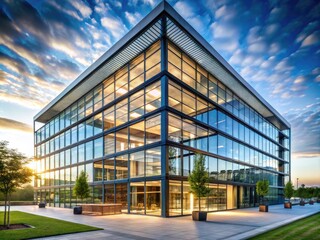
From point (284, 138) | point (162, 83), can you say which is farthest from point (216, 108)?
point (284, 138)

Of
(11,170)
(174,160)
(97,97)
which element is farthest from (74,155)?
(11,170)

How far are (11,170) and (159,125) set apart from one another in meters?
11.9

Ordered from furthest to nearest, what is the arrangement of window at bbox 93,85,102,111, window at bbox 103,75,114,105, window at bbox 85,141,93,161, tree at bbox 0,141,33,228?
window at bbox 85,141,93,161, window at bbox 93,85,102,111, window at bbox 103,75,114,105, tree at bbox 0,141,33,228

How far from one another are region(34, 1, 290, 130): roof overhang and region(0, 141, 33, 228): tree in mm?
13650

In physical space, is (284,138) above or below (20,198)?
above

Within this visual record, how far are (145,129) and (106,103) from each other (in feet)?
30.3

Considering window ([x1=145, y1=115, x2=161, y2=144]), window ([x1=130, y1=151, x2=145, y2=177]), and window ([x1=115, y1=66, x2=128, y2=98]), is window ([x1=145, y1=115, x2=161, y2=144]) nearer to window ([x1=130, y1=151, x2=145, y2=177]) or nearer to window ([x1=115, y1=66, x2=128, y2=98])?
window ([x1=130, y1=151, x2=145, y2=177])

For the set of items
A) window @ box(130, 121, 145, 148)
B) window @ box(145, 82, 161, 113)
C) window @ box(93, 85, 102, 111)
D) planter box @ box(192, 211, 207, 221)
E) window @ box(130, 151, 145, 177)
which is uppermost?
window @ box(93, 85, 102, 111)

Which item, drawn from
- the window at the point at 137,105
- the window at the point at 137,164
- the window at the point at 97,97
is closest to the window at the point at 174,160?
the window at the point at 137,164

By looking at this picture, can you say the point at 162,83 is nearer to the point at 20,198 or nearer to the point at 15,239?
the point at 15,239

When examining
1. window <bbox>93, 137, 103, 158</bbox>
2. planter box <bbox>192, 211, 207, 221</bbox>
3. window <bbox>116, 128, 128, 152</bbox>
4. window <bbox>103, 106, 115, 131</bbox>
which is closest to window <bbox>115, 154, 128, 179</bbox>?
window <bbox>116, 128, 128, 152</bbox>

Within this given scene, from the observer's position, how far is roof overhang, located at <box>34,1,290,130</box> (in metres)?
21.5

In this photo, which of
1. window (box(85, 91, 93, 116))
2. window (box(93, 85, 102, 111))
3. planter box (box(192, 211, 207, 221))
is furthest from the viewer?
window (box(85, 91, 93, 116))

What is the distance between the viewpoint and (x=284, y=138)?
184 ft
